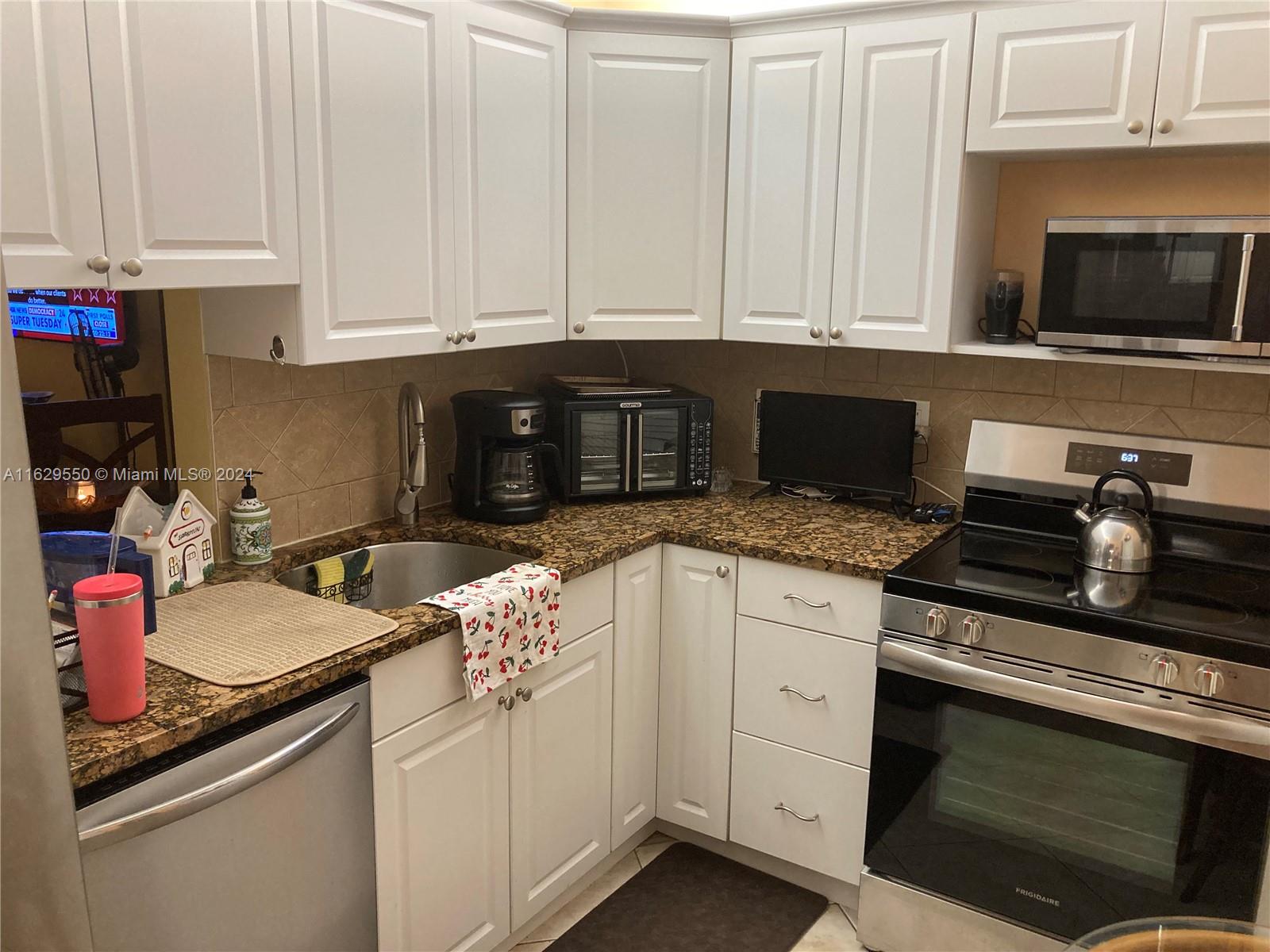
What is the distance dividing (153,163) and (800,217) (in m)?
1.49

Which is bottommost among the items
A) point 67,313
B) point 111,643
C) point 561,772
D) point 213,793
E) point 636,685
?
point 561,772

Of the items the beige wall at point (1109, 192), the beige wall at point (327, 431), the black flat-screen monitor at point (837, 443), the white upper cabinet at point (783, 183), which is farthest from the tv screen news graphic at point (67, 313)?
the beige wall at point (1109, 192)

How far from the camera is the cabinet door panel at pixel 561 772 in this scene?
212 cm

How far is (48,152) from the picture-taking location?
144 cm

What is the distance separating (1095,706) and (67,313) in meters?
2.12

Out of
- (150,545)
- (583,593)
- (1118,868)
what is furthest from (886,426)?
(150,545)

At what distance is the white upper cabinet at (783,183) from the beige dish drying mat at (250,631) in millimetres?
1299

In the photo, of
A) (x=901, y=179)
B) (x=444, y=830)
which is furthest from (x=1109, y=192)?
(x=444, y=830)

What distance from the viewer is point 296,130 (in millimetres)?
1801

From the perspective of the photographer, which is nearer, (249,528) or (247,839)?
(247,839)

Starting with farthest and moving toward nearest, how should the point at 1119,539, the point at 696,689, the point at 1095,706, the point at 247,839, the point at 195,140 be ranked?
the point at 696,689 < the point at 1119,539 < the point at 1095,706 < the point at 195,140 < the point at 247,839

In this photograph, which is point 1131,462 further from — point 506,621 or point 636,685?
point 506,621

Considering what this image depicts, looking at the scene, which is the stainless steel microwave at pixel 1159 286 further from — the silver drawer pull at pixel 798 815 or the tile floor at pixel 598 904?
the tile floor at pixel 598 904

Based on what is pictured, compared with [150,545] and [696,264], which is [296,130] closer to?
[150,545]
